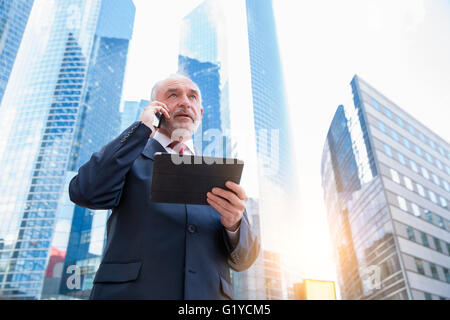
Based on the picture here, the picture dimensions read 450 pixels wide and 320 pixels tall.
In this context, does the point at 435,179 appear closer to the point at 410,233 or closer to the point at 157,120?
the point at 410,233

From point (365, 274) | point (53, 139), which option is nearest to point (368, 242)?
point (365, 274)

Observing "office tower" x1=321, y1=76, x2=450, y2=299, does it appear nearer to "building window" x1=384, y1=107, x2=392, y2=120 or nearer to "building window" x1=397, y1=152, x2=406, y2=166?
"building window" x1=397, y1=152, x2=406, y2=166

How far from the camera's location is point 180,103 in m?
1.72

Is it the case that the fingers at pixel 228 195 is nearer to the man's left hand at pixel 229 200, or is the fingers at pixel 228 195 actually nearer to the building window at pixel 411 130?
the man's left hand at pixel 229 200

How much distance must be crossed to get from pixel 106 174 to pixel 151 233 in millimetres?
294

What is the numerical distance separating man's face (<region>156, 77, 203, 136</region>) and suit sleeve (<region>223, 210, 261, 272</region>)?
2.14 ft

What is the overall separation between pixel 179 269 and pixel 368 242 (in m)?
37.8

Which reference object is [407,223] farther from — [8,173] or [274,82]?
[8,173]

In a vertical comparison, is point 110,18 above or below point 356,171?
above

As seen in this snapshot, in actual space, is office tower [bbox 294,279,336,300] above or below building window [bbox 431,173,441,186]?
below

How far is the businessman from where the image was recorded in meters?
1.04

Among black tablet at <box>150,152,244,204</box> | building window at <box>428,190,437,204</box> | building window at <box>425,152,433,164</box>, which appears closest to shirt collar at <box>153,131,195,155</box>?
black tablet at <box>150,152,244,204</box>

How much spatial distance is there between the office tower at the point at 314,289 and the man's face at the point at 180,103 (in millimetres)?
5467
